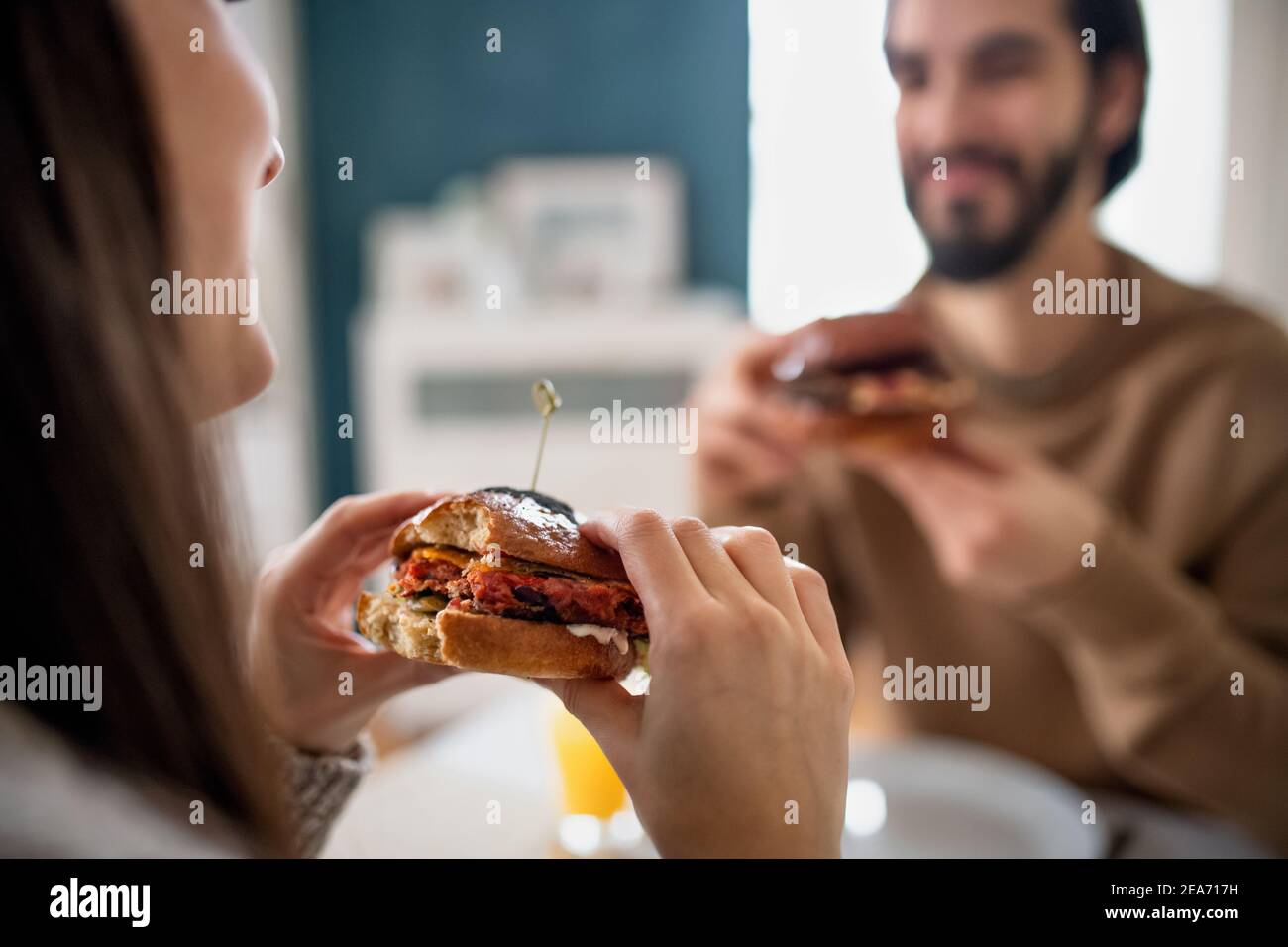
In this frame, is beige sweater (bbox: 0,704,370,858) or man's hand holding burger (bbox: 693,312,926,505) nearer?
beige sweater (bbox: 0,704,370,858)

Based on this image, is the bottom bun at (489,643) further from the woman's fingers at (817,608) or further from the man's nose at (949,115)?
the man's nose at (949,115)

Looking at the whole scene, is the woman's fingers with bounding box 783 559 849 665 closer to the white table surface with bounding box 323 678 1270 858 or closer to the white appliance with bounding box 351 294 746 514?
the white table surface with bounding box 323 678 1270 858

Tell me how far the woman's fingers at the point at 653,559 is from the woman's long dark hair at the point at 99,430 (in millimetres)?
A: 184

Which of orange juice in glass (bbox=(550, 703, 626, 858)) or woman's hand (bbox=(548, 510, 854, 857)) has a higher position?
woman's hand (bbox=(548, 510, 854, 857))

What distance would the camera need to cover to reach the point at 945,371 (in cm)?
90

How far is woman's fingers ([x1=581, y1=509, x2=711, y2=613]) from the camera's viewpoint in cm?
37

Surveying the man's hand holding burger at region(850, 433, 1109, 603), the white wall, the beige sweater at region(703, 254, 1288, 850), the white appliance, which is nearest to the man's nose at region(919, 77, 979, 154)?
the beige sweater at region(703, 254, 1288, 850)

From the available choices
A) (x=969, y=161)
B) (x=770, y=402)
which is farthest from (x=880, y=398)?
(x=969, y=161)

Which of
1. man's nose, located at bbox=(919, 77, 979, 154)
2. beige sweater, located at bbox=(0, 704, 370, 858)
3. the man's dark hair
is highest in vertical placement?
the man's dark hair

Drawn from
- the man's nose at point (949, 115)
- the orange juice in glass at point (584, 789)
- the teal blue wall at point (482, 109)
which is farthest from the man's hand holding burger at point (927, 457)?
the teal blue wall at point (482, 109)

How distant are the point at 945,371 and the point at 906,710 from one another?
0.51 metres

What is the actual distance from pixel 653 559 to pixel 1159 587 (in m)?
0.73

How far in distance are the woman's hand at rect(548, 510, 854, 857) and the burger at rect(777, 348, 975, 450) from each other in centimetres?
49
